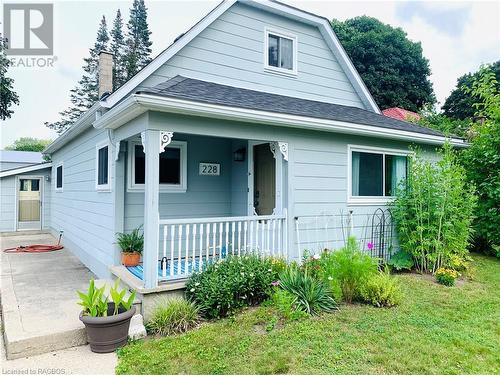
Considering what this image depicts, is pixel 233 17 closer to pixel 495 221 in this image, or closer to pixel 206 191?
pixel 206 191

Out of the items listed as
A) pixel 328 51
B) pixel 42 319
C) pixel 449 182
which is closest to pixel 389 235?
pixel 449 182

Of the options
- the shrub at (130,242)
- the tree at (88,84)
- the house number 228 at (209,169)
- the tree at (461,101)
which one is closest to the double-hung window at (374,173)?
the house number 228 at (209,169)

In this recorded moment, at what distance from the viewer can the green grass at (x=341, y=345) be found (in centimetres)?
318

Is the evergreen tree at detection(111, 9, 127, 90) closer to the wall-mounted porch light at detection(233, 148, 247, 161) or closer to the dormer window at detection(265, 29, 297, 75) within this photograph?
the dormer window at detection(265, 29, 297, 75)

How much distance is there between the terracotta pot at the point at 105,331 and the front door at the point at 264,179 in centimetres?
373

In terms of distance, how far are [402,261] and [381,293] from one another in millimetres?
2416

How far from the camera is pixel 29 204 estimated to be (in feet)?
45.9

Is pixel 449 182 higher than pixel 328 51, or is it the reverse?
pixel 328 51

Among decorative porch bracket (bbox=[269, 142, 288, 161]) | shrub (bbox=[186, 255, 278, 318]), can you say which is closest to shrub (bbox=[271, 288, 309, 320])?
shrub (bbox=[186, 255, 278, 318])

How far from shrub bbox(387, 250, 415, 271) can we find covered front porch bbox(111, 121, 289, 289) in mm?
2535

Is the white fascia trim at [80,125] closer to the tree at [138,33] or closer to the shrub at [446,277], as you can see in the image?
the shrub at [446,277]

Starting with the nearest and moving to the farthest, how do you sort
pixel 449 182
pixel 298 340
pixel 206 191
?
pixel 298 340 → pixel 449 182 → pixel 206 191

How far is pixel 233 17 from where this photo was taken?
23.9 feet

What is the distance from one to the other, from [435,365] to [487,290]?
344 cm
